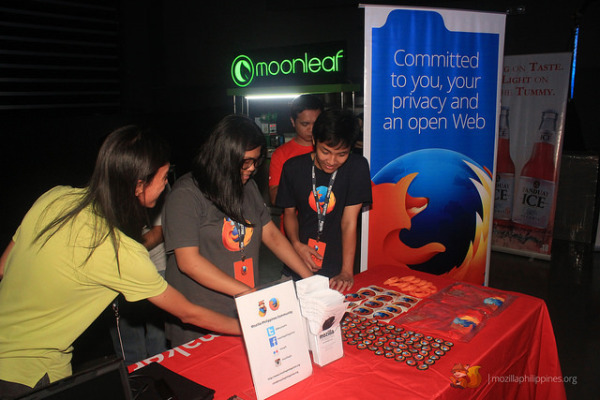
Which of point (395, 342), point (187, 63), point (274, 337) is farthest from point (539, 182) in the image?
point (187, 63)

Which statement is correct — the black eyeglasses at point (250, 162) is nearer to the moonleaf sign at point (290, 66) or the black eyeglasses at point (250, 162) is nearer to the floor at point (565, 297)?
the floor at point (565, 297)

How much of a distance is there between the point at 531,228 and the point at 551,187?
0.47 metres

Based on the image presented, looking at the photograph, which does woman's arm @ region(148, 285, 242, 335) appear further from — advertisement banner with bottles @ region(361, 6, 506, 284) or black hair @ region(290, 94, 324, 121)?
black hair @ region(290, 94, 324, 121)

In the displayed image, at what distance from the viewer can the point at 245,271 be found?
1.64 m

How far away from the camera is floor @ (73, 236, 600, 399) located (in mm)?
2643

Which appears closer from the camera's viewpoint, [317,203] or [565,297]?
[317,203]

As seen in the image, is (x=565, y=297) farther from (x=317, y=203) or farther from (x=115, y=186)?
(x=115, y=186)

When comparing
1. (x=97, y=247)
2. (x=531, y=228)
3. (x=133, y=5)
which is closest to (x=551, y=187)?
(x=531, y=228)

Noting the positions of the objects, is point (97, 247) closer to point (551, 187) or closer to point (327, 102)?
point (327, 102)

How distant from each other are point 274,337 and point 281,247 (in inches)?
27.1

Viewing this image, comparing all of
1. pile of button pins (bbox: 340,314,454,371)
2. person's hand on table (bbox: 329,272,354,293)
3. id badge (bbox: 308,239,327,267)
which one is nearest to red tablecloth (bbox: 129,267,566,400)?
pile of button pins (bbox: 340,314,454,371)

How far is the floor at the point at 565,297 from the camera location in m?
2.64

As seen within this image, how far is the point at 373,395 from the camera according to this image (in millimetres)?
1161

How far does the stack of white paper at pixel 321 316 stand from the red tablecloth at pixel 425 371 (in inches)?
1.6
